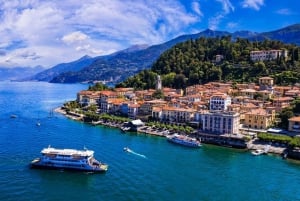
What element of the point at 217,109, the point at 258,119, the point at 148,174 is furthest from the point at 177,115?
the point at 148,174

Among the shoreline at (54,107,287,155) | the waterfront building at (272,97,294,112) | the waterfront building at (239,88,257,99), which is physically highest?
the waterfront building at (239,88,257,99)

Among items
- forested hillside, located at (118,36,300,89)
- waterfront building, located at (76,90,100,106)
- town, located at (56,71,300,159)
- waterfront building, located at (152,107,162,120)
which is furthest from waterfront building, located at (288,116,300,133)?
waterfront building, located at (76,90,100,106)

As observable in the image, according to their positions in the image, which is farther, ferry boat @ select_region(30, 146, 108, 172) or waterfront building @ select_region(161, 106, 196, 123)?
waterfront building @ select_region(161, 106, 196, 123)

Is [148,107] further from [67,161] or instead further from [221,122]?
[67,161]

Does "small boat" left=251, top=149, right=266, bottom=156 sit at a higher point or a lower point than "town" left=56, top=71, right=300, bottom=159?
lower

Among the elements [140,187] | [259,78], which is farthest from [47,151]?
[259,78]

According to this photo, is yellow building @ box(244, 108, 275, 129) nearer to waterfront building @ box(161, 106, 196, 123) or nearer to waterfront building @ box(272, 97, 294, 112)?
waterfront building @ box(272, 97, 294, 112)
